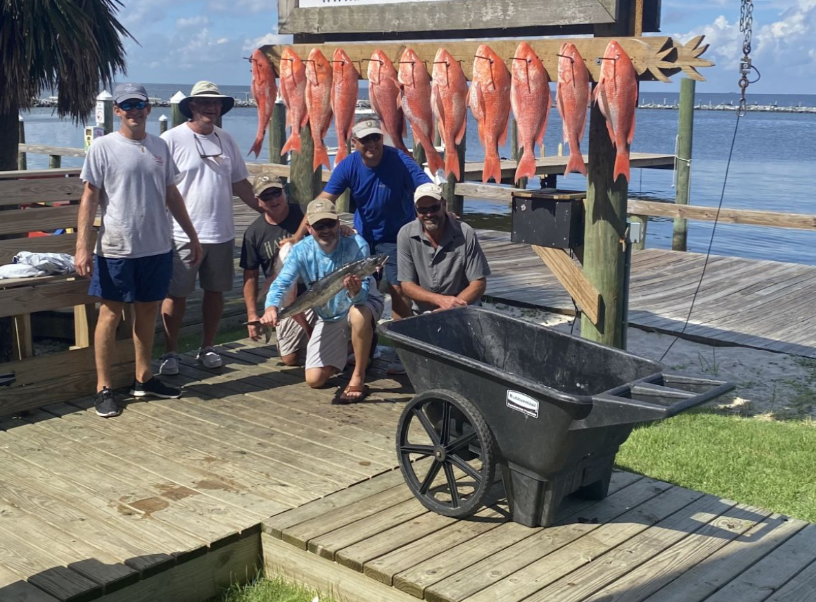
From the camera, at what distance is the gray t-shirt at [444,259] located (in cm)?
560

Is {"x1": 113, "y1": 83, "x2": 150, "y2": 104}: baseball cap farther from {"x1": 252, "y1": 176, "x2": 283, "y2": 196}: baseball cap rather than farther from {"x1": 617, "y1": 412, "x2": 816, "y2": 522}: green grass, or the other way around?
{"x1": 617, "y1": 412, "x2": 816, "y2": 522}: green grass

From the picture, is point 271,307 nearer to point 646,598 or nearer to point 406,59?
point 406,59

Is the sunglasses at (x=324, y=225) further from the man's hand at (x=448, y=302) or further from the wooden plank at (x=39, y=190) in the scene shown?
the wooden plank at (x=39, y=190)

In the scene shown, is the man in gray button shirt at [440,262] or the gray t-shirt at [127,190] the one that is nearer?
the gray t-shirt at [127,190]

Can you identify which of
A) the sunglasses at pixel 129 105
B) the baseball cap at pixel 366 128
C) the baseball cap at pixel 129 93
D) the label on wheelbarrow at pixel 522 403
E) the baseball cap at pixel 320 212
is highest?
the baseball cap at pixel 129 93

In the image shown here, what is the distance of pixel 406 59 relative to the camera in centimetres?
606

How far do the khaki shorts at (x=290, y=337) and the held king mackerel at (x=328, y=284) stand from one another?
1108 mm

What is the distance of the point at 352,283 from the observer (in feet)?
17.7

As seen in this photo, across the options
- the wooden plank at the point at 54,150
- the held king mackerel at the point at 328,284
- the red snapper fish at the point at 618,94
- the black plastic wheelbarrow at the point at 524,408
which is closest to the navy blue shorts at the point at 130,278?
the held king mackerel at the point at 328,284

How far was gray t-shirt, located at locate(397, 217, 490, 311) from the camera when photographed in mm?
5602

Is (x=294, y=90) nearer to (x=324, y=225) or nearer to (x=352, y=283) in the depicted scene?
(x=324, y=225)

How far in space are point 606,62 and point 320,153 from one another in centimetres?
231

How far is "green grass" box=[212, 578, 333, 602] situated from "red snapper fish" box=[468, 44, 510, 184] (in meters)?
2.69

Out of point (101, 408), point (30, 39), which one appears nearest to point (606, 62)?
point (101, 408)
